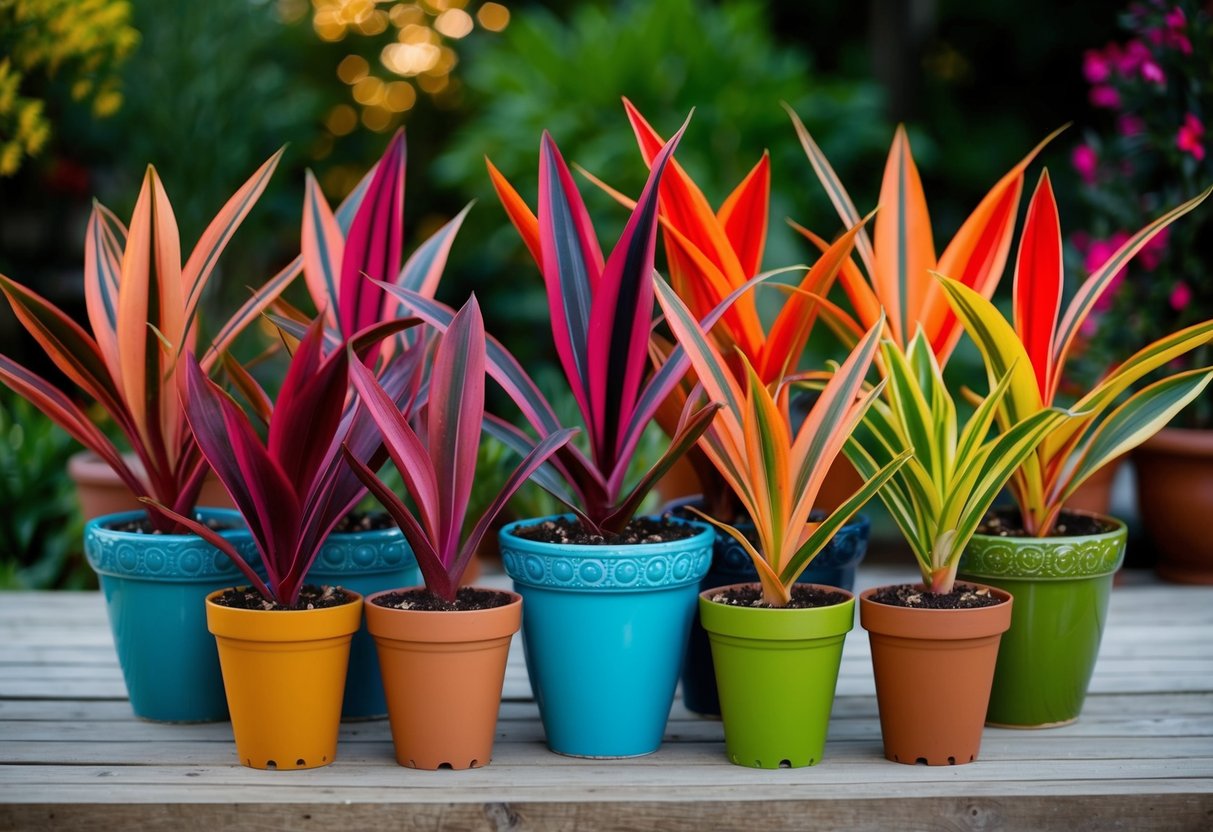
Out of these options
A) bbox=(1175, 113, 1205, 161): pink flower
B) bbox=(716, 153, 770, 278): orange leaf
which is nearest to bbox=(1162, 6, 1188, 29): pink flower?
bbox=(1175, 113, 1205, 161): pink flower

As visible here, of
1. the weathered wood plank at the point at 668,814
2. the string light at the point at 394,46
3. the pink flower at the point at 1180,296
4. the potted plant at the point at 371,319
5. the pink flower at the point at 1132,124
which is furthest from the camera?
the string light at the point at 394,46

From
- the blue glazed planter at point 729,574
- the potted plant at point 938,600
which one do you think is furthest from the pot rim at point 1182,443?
the potted plant at point 938,600

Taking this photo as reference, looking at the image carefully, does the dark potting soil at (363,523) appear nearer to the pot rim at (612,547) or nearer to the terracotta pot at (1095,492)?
the pot rim at (612,547)

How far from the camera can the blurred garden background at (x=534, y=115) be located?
9.20ft

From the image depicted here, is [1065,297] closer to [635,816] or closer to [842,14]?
[635,816]

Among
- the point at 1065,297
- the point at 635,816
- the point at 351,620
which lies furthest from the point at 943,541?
the point at 1065,297

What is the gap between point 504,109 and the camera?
4906 mm

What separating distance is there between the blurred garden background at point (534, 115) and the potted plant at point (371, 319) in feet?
3.08

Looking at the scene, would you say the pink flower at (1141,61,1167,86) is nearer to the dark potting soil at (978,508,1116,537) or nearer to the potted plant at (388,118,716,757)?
the dark potting soil at (978,508,1116,537)

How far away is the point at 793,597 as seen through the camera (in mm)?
1621

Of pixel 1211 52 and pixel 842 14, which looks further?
pixel 842 14

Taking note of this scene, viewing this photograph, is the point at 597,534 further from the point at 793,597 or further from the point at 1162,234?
the point at 1162,234

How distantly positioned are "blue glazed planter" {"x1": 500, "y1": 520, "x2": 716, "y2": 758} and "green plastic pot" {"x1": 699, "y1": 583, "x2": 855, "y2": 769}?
0.06 m

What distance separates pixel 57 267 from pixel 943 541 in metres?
6.08
